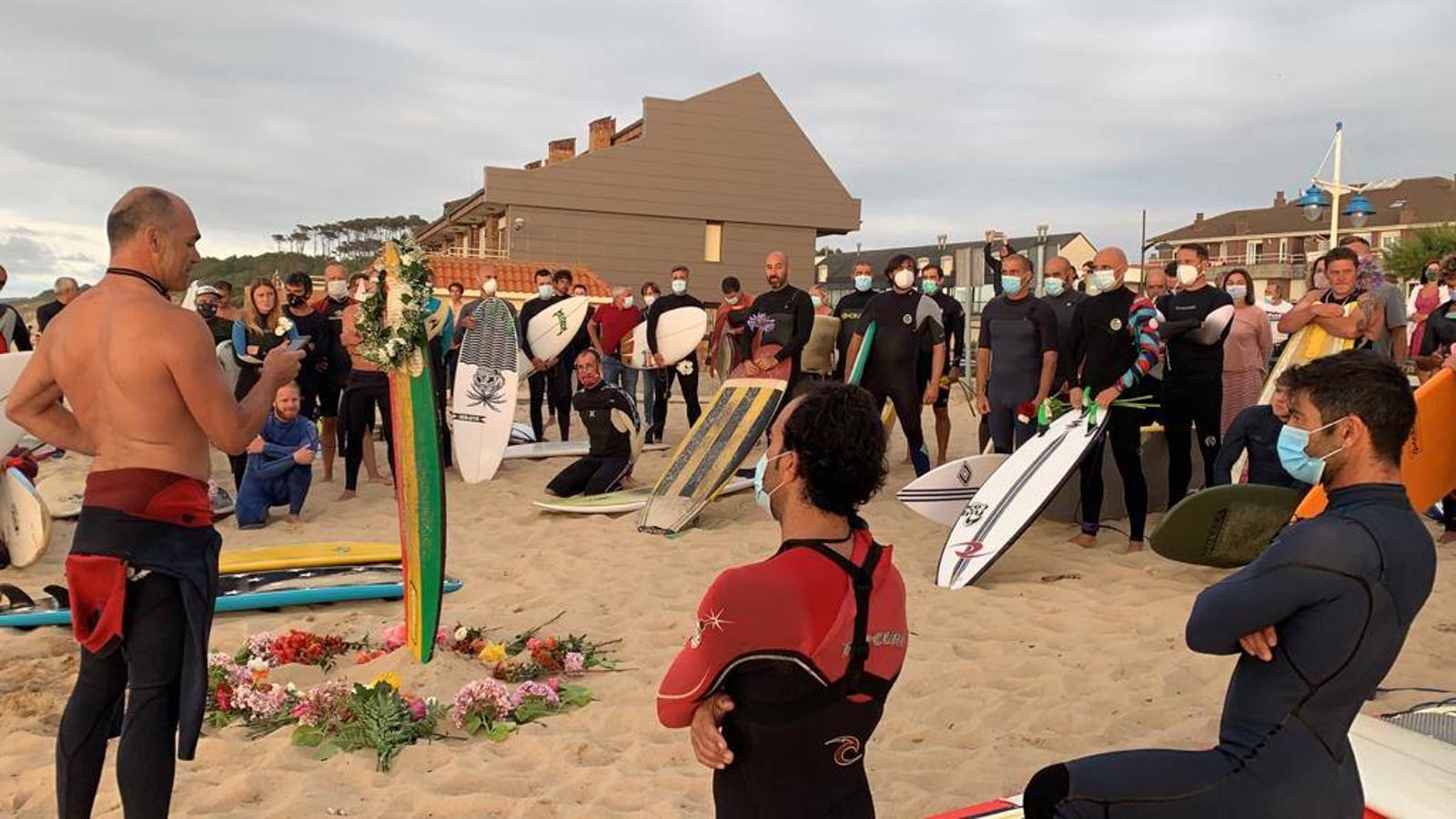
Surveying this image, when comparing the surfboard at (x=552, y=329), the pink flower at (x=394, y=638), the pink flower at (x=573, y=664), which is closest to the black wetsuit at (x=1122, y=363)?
the pink flower at (x=573, y=664)

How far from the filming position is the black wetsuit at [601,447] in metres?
7.89

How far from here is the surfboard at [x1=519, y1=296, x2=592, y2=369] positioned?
32.8 ft

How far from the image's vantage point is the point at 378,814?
10.5 ft

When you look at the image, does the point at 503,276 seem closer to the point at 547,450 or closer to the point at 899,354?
the point at 547,450

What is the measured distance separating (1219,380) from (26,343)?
9053 millimetres

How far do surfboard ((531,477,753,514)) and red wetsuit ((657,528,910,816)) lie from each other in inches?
212

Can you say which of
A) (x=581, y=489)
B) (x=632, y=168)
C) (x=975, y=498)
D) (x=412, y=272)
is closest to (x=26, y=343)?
(x=581, y=489)

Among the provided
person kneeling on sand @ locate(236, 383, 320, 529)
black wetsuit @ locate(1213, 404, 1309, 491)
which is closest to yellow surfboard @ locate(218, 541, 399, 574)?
person kneeling on sand @ locate(236, 383, 320, 529)

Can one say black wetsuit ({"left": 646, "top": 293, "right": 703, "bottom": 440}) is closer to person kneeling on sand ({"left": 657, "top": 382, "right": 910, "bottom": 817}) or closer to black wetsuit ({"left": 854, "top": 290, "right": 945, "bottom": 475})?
black wetsuit ({"left": 854, "top": 290, "right": 945, "bottom": 475})

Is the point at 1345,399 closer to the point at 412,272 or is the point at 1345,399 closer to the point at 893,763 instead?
the point at 893,763

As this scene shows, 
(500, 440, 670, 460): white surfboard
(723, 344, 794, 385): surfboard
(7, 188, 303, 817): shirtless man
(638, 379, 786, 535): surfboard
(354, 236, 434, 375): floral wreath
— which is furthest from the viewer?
(500, 440, 670, 460): white surfboard

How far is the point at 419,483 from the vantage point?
4.27 meters

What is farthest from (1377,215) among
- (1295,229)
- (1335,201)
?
(1335,201)

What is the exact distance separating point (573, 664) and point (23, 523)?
4.24m
